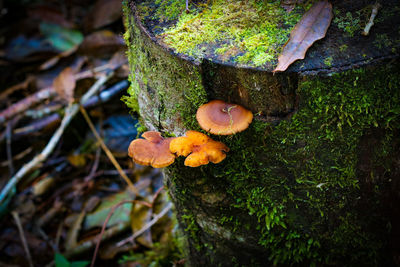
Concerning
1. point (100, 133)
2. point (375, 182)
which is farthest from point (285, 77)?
point (100, 133)

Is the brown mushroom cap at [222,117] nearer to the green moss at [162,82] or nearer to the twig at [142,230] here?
the green moss at [162,82]

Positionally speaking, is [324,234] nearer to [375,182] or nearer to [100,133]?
[375,182]

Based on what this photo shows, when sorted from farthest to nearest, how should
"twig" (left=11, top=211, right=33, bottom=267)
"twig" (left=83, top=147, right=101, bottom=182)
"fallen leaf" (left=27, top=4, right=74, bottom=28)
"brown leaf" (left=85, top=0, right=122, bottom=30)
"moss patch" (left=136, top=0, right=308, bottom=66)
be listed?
"fallen leaf" (left=27, top=4, right=74, bottom=28), "brown leaf" (left=85, top=0, right=122, bottom=30), "twig" (left=83, top=147, right=101, bottom=182), "twig" (left=11, top=211, right=33, bottom=267), "moss patch" (left=136, top=0, right=308, bottom=66)

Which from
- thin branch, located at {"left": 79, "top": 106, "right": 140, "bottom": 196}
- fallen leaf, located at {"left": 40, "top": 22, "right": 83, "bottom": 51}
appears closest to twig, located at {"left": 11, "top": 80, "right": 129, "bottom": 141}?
thin branch, located at {"left": 79, "top": 106, "right": 140, "bottom": 196}

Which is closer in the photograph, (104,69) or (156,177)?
(156,177)

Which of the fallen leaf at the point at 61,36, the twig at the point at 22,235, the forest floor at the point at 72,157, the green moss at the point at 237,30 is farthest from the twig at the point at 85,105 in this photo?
the green moss at the point at 237,30

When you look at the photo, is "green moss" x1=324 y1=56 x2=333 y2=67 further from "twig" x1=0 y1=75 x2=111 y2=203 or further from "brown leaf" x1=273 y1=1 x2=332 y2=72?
"twig" x1=0 y1=75 x2=111 y2=203

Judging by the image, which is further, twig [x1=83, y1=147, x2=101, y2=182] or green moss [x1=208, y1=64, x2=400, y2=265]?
twig [x1=83, y1=147, x2=101, y2=182]
